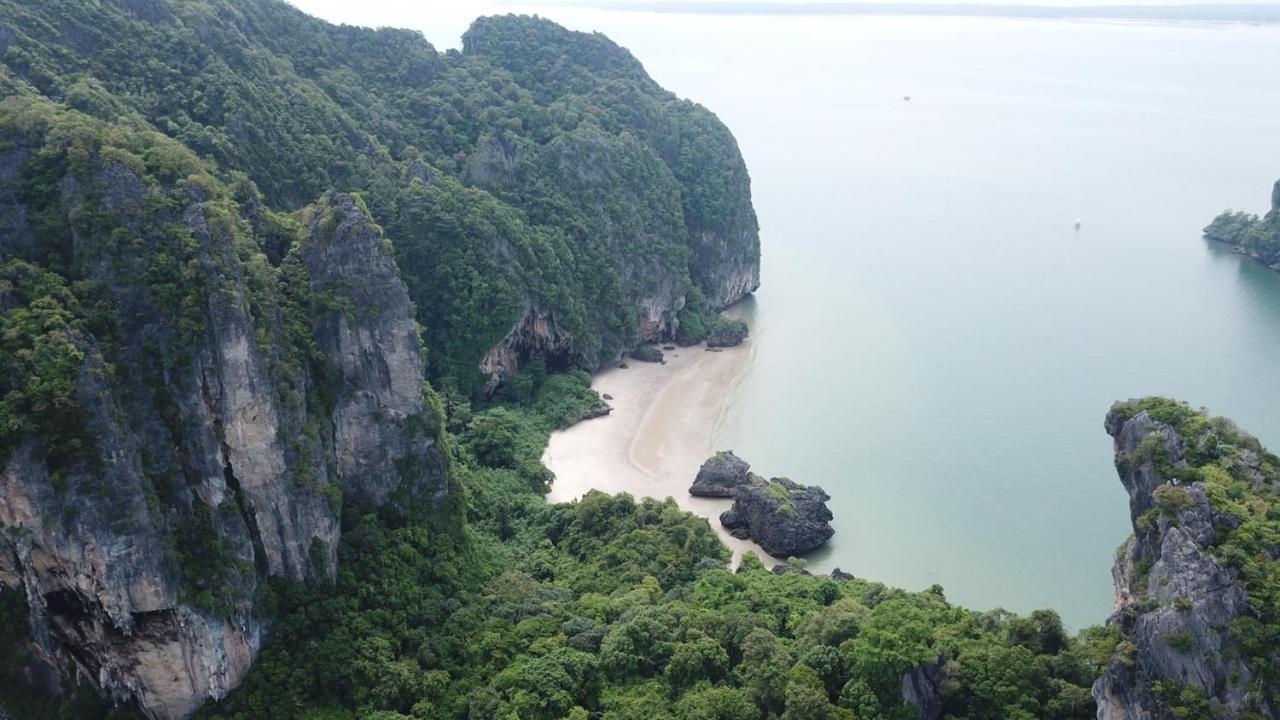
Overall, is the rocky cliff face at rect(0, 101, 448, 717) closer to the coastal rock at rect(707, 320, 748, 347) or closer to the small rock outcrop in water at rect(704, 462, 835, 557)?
the small rock outcrop in water at rect(704, 462, 835, 557)

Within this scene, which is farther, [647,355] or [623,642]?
[647,355]

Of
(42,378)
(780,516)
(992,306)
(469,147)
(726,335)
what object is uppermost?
(992,306)

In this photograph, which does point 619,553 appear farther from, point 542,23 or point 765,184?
point 765,184

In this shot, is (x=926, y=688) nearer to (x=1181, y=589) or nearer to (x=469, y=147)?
(x=1181, y=589)

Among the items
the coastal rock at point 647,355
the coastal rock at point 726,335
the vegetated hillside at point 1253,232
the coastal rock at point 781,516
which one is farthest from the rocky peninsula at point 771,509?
the vegetated hillside at point 1253,232

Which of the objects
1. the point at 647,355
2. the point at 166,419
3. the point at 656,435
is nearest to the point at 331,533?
the point at 166,419

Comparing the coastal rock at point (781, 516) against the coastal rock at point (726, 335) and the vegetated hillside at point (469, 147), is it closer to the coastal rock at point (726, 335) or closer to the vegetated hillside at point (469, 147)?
the vegetated hillside at point (469, 147)

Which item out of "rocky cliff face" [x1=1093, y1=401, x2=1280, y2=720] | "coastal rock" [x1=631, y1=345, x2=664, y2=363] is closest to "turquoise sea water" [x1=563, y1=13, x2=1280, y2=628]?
"coastal rock" [x1=631, y1=345, x2=664, y2=363]
